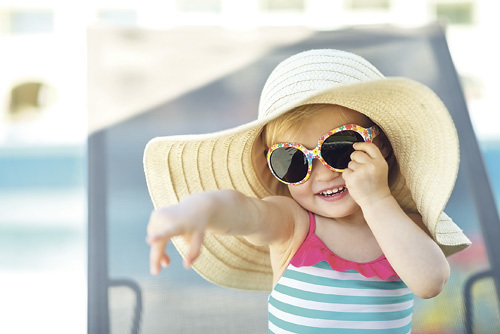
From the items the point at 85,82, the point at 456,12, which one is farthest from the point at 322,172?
the point at 456,12

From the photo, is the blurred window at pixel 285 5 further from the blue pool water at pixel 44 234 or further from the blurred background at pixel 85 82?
the blue pool water at pixel 44 234

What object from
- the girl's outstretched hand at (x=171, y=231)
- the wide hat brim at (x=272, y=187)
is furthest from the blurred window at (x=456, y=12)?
the girl's outstretched hand at (x=171, y=231)

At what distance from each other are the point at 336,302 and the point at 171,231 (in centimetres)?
51

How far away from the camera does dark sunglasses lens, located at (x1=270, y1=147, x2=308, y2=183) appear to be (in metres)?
1.10

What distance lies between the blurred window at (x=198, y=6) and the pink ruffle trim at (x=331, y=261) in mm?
8397

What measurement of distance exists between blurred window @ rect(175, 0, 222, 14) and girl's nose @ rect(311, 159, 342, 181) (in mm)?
8382

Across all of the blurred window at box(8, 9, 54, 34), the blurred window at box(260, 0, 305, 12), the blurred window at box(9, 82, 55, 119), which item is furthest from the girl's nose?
the blurred window at box(8, 9, 54, 34)

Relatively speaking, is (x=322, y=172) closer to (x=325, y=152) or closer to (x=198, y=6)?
(x=325, y=152)

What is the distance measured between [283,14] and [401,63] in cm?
753

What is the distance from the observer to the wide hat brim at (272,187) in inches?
38.5

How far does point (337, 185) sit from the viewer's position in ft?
3.67

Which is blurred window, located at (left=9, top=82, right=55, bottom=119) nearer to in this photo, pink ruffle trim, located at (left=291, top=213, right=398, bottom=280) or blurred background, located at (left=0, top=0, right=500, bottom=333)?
blurred background, located at (left=0, top=0, right=500, bottom=333)

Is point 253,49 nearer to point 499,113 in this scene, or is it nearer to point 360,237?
point 360,237

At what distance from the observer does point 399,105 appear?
3.37 ft
